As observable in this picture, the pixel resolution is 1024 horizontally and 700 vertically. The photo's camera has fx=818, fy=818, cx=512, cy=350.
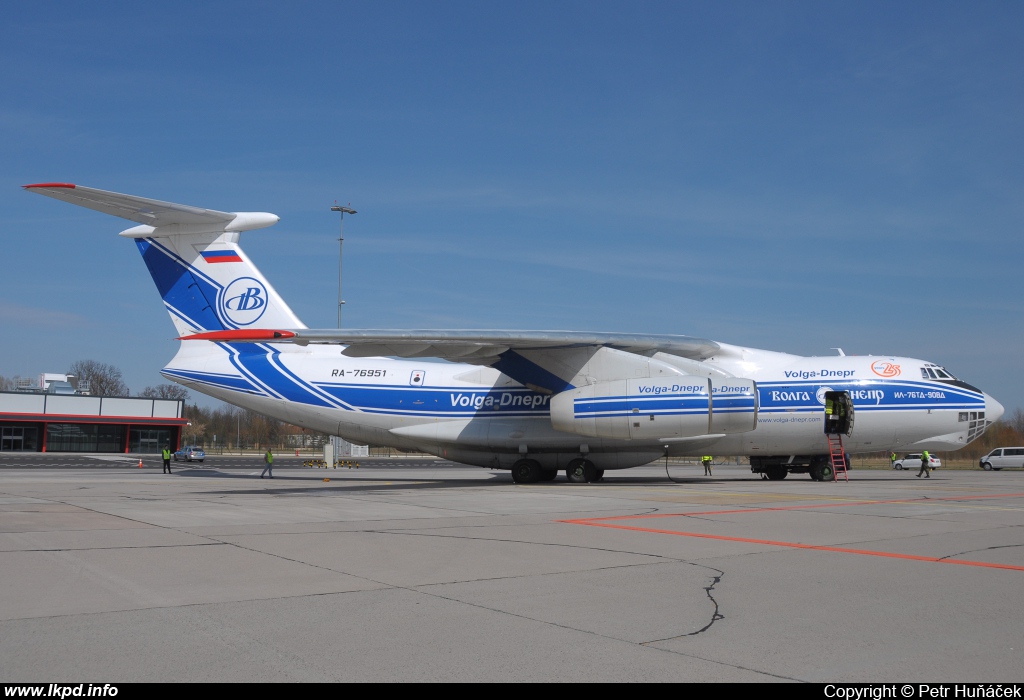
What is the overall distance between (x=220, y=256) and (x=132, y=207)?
139 inches

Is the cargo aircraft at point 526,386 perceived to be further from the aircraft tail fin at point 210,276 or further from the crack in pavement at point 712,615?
the crack in pavement at point 712,615

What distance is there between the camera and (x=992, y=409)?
736 inches

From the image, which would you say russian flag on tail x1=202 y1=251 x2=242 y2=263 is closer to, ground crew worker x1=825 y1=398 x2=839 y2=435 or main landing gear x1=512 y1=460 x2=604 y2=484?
main landing gear x1=512 y1=460 x2=604 y2=484

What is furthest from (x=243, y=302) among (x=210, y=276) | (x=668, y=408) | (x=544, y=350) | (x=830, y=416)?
(x=830, y=416)

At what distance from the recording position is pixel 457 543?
8.12 m

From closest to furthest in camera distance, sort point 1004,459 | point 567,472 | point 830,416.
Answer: point 830,416 < point 567,472 < point 1004,459

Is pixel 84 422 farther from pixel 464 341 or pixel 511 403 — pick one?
pixel 464 341

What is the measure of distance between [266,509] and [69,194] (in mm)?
7329

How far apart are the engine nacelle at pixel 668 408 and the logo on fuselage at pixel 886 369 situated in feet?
10.7

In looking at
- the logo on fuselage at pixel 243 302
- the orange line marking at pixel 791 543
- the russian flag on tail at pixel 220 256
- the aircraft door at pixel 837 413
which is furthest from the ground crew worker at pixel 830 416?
the russian flag on tail at pixel 220 256

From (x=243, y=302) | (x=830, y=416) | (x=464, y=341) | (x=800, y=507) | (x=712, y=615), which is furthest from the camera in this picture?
(x=243, y=302)

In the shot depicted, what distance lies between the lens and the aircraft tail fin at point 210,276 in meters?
19.6

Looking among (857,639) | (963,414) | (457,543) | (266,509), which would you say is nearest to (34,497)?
(266,509)
